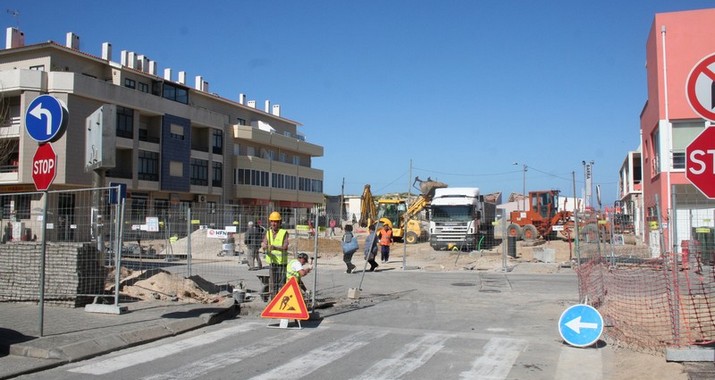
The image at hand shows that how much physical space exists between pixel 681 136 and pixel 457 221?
39.0 feet

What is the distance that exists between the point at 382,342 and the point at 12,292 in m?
7.19

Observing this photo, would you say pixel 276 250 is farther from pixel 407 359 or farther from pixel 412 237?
pixel 412 237

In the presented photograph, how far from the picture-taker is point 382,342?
8727 mm

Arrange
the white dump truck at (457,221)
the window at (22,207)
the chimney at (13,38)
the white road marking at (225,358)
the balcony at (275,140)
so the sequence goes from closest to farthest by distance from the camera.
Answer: the white road marking at (225,358)
the window at (22,207)
the white dump truck at (457,221)
the chimney at (13,38)
the balcony at (275,140)

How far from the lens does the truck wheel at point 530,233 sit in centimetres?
3684

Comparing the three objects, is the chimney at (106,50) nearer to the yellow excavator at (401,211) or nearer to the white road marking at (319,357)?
the yellow excavator at (401,211)

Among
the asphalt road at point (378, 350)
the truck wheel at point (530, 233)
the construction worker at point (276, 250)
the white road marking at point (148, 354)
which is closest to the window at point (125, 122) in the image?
the truck wheel at point (530, 233)

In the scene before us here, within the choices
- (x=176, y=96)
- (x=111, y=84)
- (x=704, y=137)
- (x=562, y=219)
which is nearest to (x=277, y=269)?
(x=704, y=137)

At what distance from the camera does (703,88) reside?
19.5 feet

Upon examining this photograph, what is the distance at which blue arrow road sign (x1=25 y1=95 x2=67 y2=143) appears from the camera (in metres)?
8.12

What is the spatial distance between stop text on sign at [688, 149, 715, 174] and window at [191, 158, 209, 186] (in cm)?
5147

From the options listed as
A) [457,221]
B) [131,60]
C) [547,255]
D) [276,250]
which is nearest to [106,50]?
[131,60]

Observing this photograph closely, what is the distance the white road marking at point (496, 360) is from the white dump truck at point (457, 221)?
23.5 m

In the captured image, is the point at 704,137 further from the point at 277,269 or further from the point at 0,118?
the point at 0,118
